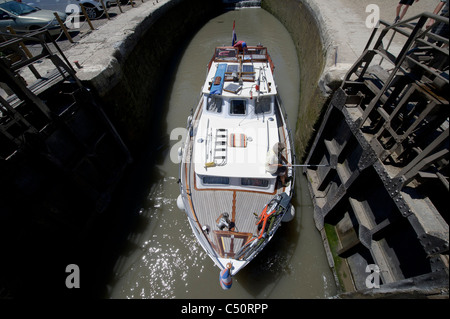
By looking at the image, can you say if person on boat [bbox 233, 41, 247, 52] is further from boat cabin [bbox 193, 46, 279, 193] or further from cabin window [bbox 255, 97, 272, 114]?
cabin window [bbox 255, 97, 272, 114]

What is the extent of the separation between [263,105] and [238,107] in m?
0.96

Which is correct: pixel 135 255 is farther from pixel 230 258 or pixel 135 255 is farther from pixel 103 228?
pixel 230 258

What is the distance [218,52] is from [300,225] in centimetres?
873

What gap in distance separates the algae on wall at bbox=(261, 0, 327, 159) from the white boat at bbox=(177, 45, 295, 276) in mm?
1275

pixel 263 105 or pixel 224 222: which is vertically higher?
pixel 263 105

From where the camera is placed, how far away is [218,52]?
32.7 ft

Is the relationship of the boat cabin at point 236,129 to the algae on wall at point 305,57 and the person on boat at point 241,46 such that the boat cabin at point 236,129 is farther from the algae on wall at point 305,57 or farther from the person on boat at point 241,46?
the algae on wall at point 305,57

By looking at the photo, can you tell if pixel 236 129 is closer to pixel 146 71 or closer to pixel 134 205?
pixel 134 205

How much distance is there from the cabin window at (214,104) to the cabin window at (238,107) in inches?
18.1

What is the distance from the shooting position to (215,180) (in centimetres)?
639

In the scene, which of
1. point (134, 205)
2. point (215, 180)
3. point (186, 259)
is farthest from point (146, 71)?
point (186, 259)

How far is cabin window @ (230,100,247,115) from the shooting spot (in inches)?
299

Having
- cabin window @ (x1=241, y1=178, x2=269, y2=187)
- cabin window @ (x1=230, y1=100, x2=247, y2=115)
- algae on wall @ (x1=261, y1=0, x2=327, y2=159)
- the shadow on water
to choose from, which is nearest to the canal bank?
algae on wall @ (x1=261, y1=0, x2=327, y2=159)
